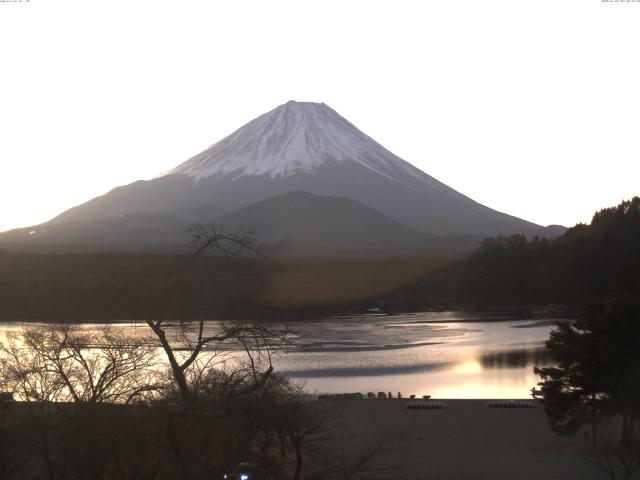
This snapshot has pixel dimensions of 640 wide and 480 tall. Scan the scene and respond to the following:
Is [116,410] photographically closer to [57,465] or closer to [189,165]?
[57,465]

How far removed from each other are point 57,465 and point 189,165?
11912 centimetres

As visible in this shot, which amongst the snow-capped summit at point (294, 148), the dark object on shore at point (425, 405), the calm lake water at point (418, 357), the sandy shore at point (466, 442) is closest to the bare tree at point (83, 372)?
the sandy shore at point (466, 442)

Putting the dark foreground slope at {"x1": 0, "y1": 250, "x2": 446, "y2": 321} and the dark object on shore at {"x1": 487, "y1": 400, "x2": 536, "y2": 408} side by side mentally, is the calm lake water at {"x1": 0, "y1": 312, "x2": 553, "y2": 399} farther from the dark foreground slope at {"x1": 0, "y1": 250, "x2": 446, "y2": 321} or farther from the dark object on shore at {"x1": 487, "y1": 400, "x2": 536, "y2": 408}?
the dark foreground slope at {"x1": 0, "y1": 250, "x2": 446, "y2": 321}

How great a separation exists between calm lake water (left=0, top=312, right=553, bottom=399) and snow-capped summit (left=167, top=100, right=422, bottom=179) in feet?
275

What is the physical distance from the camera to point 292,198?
99.0 m

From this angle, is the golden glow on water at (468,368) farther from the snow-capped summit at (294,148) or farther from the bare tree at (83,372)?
the snow-capped summit at (294,148)

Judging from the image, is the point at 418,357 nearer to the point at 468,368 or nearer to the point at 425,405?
the point at 468,368

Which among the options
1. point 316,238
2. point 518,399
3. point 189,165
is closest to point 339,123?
point 189,165

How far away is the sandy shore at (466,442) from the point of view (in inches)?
381

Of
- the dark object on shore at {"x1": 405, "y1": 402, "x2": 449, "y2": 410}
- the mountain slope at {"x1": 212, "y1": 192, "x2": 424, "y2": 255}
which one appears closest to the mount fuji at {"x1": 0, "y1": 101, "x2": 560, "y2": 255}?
the mountain slope at {"x1": 212, "y1": 192, "x2": 424, "y2": 255}

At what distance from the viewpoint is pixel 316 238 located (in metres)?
89.6

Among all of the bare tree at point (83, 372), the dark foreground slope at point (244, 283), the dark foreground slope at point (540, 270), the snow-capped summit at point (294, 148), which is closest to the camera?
the bare tree at point (83, 372)

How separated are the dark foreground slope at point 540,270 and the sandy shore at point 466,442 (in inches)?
1182

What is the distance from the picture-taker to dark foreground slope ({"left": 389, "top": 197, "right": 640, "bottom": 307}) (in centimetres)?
4562
